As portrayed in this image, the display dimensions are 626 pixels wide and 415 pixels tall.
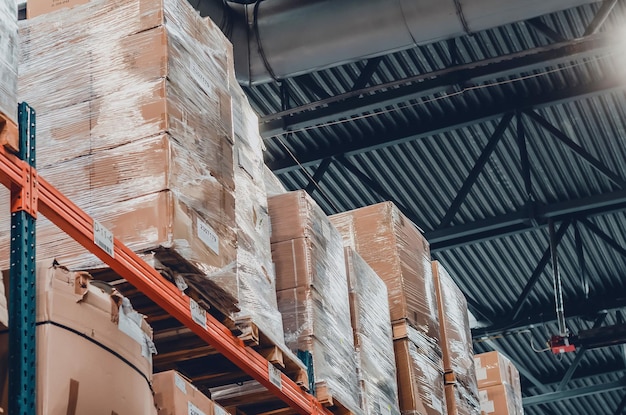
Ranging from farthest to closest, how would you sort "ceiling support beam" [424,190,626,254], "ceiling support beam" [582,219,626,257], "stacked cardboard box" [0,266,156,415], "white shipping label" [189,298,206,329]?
"ceiling support beam" [582,219,626,257], "ceiling support beam" [424,190,626,254], "white shipping label" [189,298,206,329], "stacked cardboard box" [0,266,156,415]

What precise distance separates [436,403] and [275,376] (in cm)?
221

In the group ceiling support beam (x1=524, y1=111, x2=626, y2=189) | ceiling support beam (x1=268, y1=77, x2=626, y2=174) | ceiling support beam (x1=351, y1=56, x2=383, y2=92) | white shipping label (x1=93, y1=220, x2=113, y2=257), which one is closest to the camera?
white shipping label (x1=93, y1=220, x2=113, y2=257)

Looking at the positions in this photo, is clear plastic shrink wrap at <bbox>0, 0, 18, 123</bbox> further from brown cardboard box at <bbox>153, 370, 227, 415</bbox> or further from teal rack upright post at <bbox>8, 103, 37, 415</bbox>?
brown cardboard box at <bbox>153, 370, 227, 415</bbox>

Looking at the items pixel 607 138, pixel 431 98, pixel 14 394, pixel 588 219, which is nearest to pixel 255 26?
pixel 431 98

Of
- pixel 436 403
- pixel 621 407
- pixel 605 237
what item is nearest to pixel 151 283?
pixel 436 403

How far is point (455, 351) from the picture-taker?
25.4 feet

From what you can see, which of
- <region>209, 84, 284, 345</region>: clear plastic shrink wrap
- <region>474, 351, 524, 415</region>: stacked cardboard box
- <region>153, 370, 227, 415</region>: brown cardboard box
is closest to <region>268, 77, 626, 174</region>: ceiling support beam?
<region>474, 351, 524, 415</region>: stacked cardboard box

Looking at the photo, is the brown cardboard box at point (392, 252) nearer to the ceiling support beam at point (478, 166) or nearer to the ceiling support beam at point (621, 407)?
the ceiling support beam at point (478, 166)

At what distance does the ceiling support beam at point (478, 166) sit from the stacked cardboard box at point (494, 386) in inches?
92.4

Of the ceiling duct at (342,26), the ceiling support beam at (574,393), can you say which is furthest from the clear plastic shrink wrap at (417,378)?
the ceiling support beam at (574,393)

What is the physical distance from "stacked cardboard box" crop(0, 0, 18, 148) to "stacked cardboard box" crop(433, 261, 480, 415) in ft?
14.9

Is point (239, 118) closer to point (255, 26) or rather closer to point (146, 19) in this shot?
point (146, 19)

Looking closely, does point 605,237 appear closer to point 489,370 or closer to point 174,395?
point 489,370

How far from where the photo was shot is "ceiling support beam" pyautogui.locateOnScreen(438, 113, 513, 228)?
10.9 m
